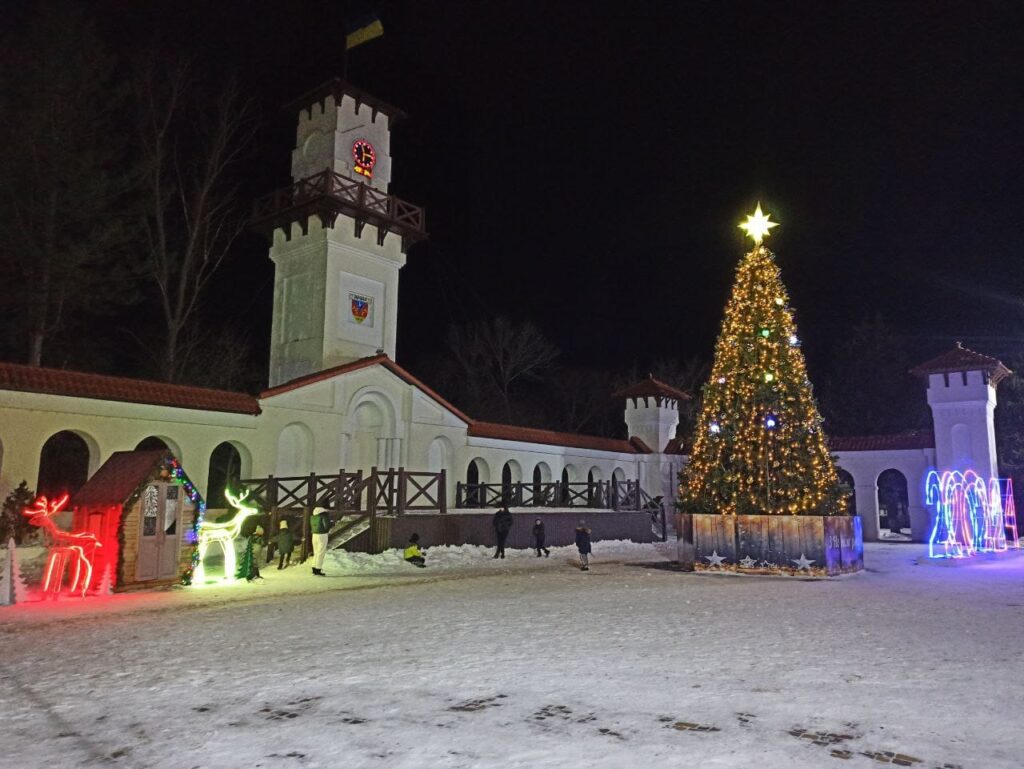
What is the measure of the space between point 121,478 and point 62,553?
1565mm

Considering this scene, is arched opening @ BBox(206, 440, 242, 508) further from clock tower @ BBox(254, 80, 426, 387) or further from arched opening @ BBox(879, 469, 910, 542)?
arched opening @ BBox(879, 469, 910, 542)

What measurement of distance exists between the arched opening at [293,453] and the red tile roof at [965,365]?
66.3ft

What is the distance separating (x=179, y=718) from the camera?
16.8 feet

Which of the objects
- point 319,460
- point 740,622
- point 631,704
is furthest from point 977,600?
point 319,460

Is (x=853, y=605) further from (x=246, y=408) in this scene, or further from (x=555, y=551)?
(x=246, y=408)

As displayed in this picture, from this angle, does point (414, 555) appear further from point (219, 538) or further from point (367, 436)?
point (367, 436)

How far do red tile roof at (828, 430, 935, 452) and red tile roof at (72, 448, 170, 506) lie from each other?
2217cm

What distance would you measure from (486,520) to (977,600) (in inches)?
460

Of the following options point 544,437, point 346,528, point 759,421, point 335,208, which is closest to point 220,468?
point 335,208

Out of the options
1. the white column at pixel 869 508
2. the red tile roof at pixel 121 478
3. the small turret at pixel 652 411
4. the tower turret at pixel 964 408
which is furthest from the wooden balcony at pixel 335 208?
the white column at pixel 869 508

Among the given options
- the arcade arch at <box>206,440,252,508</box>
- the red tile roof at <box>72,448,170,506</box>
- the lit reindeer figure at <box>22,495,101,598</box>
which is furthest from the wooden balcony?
the lit reindeer figure at <box>22,495,101,598</box>

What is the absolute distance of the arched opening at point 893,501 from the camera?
1494 inches

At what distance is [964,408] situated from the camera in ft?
79.6

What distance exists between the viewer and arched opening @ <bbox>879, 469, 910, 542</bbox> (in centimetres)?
3794
